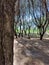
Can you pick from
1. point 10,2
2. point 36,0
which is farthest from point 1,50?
point 36,0

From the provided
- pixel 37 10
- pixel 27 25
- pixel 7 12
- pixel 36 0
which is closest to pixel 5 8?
pixel 7 12

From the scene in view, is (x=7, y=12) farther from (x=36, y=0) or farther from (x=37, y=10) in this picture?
(x=37, y=10)

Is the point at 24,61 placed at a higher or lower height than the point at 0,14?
lower

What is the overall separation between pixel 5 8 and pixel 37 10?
981cm

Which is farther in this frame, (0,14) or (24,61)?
(24,61)

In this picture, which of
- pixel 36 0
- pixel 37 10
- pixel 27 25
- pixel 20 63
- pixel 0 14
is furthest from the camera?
pixel 27 25

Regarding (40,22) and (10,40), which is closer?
(10,40)

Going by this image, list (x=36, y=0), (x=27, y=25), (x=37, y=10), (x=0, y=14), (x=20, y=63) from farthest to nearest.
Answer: (x=27, y=25) < (x=37, y=10) < (x=36, y=0) < (x=20, y=63) < (x=0, y=14)

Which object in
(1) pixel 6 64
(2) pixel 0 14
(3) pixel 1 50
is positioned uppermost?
(2) pixel 0 14

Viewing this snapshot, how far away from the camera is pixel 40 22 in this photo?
12.7 meters

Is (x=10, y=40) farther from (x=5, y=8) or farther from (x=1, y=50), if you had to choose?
(x=5, y=8)

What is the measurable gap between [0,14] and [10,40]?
31 cm

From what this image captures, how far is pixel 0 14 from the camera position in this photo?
217cm

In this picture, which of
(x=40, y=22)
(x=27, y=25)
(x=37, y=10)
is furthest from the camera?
(x=27, y=25)
